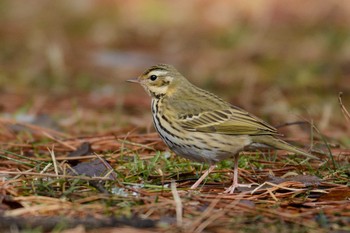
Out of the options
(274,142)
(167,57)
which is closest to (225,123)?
(274,142)

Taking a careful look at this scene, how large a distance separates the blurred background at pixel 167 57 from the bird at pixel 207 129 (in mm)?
1755

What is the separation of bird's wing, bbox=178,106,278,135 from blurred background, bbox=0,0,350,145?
1956 mm

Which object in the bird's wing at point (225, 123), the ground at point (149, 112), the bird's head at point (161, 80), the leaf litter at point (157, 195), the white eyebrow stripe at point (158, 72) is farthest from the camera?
the white eyebrow stripe at point (158, 72)

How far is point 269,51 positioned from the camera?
13898 millimetres

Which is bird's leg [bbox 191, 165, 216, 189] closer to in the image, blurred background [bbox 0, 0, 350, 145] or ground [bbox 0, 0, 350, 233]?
ground [bbox 0, 0, 350, 233]

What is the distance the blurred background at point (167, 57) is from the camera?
385 inches

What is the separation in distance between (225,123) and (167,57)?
306 inches

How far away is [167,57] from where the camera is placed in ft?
45.4

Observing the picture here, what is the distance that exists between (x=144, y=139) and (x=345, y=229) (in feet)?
9.45

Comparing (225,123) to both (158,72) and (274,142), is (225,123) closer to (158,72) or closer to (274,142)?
(274,142)

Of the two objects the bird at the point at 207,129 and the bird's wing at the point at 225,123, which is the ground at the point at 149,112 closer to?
the bird at the point at 207,129

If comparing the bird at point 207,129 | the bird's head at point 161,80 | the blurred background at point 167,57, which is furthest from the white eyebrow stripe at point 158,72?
the blurred background at point 167,57

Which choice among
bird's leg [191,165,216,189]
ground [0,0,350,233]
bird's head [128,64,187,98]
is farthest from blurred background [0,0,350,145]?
bird's leg [191,165,216,189]

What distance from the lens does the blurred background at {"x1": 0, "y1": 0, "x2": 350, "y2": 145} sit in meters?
9.78
